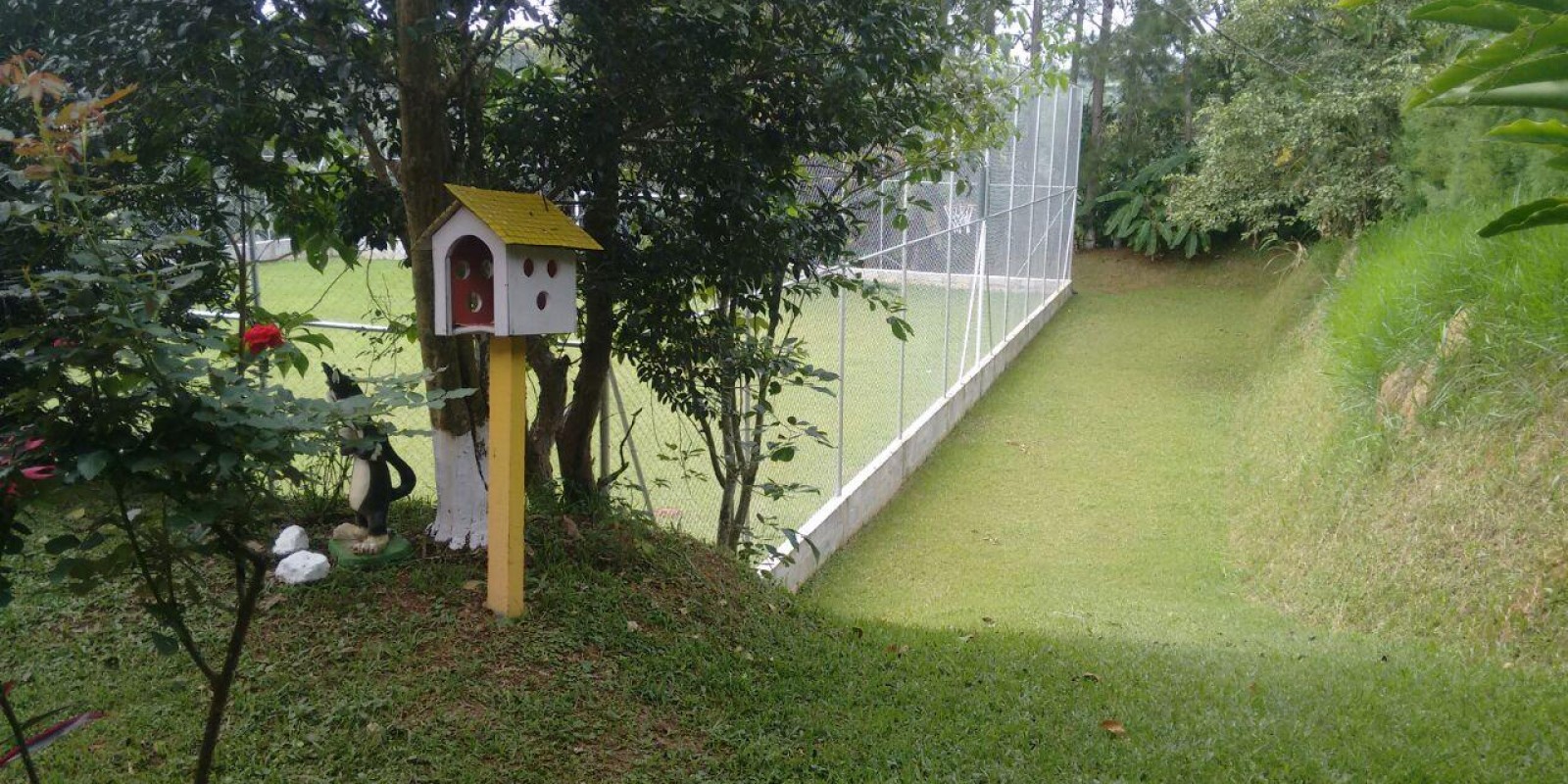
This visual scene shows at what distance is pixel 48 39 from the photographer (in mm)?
3561

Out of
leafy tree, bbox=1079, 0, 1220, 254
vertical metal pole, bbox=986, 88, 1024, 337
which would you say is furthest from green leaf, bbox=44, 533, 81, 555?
leafy tree, bbox=1079, 0, 1220, 254

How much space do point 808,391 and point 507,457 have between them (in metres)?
6.22

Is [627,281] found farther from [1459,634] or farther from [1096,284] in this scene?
[1096,284]

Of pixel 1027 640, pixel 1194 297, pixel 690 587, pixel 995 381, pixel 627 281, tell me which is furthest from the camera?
pixel 1194 297

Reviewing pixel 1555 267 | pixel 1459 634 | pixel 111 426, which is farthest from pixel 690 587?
pixel 1555 267

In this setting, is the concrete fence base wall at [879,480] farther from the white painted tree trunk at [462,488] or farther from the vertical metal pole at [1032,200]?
the vertical metal pole at [1032,200]

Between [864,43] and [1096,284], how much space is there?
1881 centimetres

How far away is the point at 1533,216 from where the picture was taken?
1.06m

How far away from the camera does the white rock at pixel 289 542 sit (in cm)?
376

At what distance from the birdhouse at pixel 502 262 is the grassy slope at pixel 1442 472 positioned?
171 inches

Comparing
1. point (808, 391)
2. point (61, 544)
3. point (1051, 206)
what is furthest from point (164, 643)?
point (1051, 206)

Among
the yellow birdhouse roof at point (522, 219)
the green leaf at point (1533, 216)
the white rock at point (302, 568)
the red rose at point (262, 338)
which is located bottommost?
the white rock at point (302, 568)

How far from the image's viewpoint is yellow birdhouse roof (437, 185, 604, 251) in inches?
125

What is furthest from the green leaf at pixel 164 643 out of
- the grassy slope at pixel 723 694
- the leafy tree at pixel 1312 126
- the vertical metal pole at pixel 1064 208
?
the vertical metal pole at pixel 1064 208
